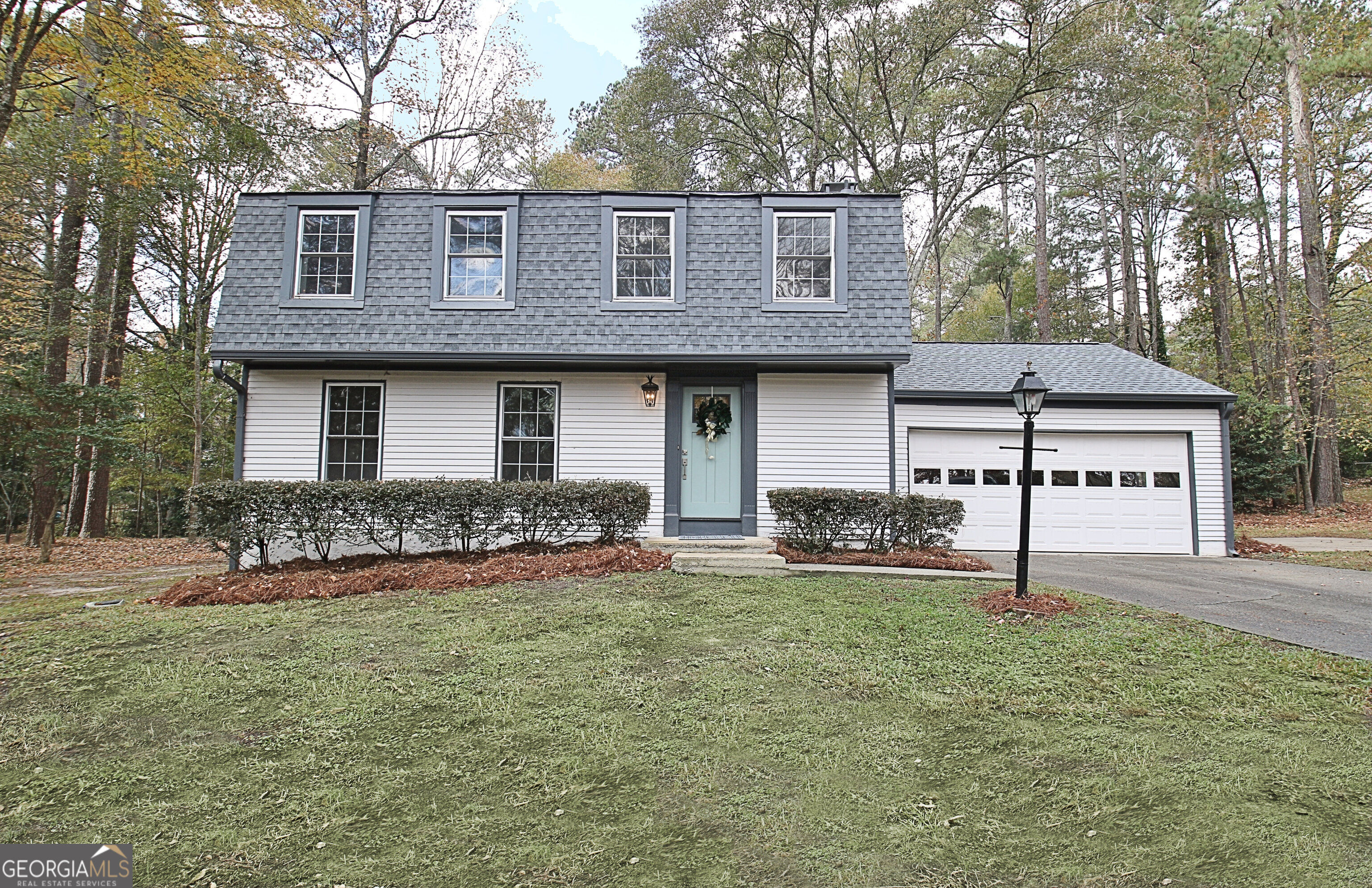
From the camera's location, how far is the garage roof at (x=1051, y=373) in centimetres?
1070

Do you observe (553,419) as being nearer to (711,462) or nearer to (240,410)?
(711,462)

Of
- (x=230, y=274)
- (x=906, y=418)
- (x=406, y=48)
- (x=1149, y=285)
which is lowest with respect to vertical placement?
(x=906, y=418)

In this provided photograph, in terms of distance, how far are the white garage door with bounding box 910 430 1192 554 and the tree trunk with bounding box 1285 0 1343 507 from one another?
7.67 m

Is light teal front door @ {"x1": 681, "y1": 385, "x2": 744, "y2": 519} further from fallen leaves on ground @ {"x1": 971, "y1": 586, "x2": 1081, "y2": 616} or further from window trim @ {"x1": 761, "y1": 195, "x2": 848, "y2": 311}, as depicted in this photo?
fallen leaves on ground @ {"x1": 971, "y1": 586, "x2": 1081, "y2": 616}

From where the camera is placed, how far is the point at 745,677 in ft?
13.5

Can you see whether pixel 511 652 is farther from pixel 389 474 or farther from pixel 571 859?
pixel 389 474

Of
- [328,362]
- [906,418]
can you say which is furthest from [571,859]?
[906,418]

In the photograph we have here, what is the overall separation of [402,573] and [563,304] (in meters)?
4.28

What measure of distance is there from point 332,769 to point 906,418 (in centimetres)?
957

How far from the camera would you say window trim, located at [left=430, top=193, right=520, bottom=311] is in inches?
362

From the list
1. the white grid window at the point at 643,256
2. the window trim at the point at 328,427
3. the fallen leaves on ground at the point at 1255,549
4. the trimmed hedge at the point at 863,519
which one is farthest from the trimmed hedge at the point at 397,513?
the fallen leaves on ground at the point at 1255,549

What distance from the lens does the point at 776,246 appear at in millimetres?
9422

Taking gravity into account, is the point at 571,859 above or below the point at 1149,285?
below

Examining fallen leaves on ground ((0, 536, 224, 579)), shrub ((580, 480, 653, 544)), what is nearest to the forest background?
fallen leaves on ground ((0, 536, 224, 579))
